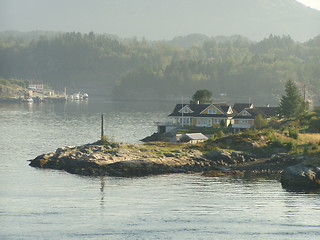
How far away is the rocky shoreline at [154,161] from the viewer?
227 ft

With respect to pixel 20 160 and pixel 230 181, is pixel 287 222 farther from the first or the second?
pixel 20 160

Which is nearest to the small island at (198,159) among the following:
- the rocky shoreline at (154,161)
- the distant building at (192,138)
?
the rocky shoreline at (154,161)

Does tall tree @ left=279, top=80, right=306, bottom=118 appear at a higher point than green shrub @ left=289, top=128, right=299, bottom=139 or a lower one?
higher

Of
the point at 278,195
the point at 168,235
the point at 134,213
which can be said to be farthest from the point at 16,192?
the point at 278,195

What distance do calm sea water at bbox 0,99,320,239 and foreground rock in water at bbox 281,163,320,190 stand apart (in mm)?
1254

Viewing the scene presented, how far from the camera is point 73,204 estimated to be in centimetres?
5291

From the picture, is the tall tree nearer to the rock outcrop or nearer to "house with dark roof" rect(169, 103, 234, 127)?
"house with dark roof" rect(169, 103, 234, 127)

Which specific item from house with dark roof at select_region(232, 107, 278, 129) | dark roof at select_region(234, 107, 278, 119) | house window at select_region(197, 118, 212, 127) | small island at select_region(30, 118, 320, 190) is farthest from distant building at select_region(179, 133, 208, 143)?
dark roof at select_region(234, 107, 278, 119)

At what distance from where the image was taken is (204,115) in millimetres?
105438

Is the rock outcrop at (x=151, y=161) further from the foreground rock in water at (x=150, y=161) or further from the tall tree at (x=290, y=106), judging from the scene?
the tall tree at (x=290, y=106)

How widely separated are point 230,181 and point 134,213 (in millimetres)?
17311

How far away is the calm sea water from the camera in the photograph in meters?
44.7

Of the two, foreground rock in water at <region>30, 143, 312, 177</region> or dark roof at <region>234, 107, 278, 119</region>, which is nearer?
foreground rock in water at <region>30, 143, 312, 177</region>

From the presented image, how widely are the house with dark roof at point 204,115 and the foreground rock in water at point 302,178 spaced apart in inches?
1644
